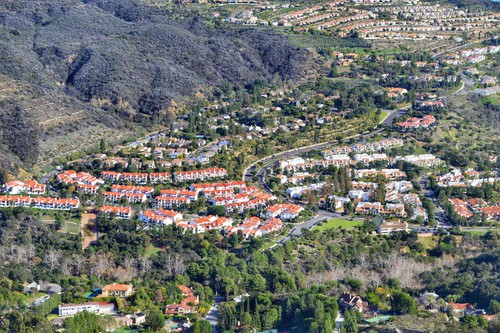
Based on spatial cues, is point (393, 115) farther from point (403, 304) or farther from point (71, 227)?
point (403, 304)

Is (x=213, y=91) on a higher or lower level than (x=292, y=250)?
higher

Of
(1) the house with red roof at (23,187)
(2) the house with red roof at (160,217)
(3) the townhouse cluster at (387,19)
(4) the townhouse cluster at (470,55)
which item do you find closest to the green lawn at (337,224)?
(2) the house with red roof at (160,217)

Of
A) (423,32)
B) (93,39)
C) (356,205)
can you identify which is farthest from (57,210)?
(423,32)

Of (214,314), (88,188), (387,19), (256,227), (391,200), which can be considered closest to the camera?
(214,314)

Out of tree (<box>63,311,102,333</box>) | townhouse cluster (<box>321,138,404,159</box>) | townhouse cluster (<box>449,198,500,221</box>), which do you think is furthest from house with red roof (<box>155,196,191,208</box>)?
tree (<box>63,311,102,333</box>)

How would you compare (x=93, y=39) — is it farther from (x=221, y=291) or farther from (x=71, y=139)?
(x=221, y=291)

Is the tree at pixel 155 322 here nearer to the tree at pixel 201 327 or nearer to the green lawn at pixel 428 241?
the tree at pixel 201 327

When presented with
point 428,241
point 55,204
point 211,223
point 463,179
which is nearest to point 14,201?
point 55,204

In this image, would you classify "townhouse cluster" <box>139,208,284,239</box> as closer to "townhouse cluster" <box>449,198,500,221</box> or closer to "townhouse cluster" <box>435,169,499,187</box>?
"townhouse cluster" <box>449,198,500,221</box>
